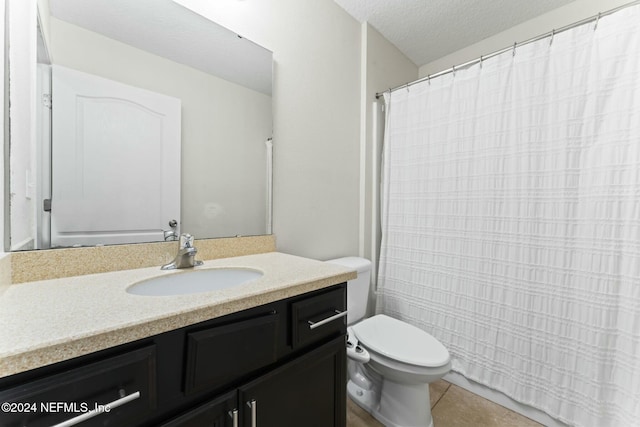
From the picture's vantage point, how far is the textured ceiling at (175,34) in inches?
37.6

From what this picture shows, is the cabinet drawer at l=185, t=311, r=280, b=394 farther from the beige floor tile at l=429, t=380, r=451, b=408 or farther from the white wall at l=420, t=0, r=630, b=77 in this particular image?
the white wall at l=420, t=0, r=630, b=77

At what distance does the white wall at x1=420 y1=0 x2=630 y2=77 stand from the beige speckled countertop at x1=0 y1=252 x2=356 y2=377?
2.08 meters

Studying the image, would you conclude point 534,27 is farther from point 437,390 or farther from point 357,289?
point 437,390

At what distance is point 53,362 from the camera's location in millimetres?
450

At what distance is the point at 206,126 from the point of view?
1.22 metres

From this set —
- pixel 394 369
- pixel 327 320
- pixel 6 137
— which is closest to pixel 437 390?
pixel 394 369

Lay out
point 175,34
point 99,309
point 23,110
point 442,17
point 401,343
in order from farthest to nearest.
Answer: point 442,17 → point 401,343 → point 175,34 → point 23,110 → point 99,309

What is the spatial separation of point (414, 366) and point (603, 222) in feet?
3.48

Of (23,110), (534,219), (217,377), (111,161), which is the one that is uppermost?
(23,110)

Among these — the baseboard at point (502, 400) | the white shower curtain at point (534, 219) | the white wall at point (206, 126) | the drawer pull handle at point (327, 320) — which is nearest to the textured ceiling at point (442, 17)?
the white shower curtain at point (534, 219)

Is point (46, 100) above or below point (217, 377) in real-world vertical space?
above

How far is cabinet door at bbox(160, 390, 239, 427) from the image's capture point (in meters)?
0.60

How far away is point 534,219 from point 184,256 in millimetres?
1660

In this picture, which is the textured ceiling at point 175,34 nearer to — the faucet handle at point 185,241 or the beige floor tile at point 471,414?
the faucet handle at point 185,241
